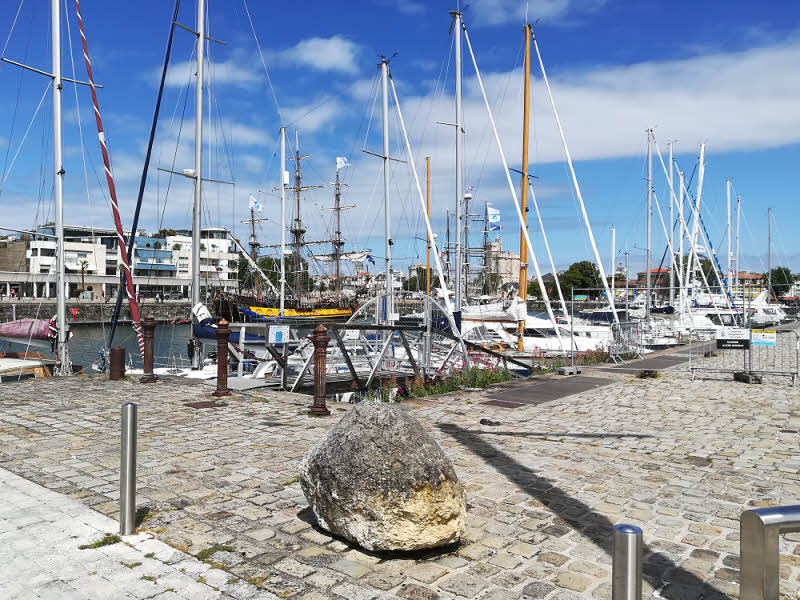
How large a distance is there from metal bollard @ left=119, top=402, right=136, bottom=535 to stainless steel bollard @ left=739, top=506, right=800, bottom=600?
4.01 m

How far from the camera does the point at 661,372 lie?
53.3ft

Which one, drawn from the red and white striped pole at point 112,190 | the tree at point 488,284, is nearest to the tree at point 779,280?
the tree at point 488,284

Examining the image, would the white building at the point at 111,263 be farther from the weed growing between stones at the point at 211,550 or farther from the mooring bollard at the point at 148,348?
the weed growing between stones at the point at 211,550

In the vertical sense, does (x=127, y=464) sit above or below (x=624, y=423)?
above

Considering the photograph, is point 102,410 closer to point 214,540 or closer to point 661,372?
point 214,540

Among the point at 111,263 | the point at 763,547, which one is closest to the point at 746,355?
the point at 763,547

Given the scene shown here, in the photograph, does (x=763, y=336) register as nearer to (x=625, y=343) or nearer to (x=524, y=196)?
(x=625, y=343)

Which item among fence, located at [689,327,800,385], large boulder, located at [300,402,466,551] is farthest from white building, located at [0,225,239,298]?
large boulder, located at [300,402,466,551]

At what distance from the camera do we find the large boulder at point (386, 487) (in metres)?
4.10

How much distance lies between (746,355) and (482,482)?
55.0 feet

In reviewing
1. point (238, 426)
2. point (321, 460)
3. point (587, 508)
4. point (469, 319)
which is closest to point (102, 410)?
point (238, 426)

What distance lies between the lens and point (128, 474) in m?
4.52

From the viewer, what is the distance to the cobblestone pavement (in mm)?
3922

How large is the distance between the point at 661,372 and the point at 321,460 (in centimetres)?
1414
